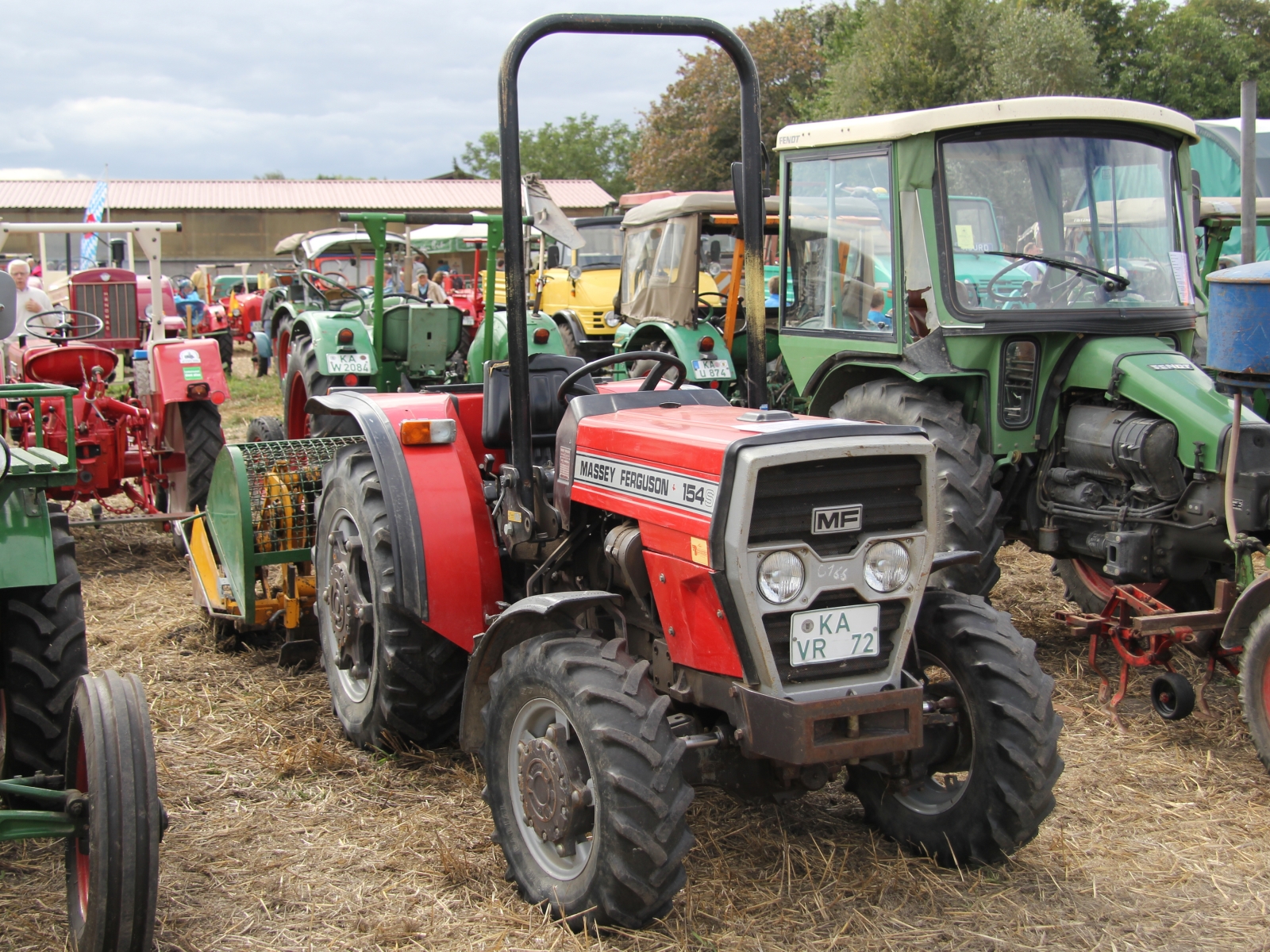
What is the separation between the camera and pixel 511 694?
118 inches

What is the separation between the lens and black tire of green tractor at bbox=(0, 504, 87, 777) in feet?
10.4

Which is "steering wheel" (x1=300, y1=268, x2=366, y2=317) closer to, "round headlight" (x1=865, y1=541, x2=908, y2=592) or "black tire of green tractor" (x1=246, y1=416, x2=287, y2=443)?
"black tire of green tractor" (x1=246, y1=416, x2=287, y2=443)

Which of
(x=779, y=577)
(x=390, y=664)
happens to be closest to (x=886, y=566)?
(x=779, y=577)

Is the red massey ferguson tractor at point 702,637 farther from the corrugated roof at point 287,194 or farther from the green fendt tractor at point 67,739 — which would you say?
the corrugated roof at point 287,194

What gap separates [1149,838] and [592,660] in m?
1.92

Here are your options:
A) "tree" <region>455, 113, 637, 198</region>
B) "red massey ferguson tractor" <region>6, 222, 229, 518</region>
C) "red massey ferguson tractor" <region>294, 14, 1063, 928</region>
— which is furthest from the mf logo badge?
"tree" <region>455, 113, 637, 198</region>

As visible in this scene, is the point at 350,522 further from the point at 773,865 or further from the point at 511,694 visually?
the point at 773,865

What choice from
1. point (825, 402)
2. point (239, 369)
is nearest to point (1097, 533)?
point (825, 402)

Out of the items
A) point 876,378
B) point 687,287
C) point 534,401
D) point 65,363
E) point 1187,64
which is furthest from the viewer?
point 1187,64

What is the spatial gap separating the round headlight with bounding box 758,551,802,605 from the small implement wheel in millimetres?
2199

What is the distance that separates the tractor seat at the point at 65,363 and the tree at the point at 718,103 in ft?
83.9

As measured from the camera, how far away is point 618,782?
103 inches

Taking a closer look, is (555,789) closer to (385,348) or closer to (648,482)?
(648,482)

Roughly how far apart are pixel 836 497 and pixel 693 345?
4.97 meters
